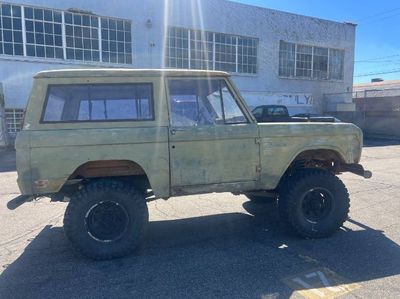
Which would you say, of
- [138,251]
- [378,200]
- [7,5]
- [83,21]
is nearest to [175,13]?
[83,21]

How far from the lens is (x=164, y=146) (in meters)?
4.23

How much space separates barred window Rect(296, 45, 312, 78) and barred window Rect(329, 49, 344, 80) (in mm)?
2021

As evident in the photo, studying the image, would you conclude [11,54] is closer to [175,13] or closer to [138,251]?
[175,13]

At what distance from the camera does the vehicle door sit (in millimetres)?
4312

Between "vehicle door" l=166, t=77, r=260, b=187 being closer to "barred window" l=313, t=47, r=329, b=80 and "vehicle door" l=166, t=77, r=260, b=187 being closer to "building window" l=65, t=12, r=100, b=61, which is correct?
"building window" l=65, t=12, r=100, b=61

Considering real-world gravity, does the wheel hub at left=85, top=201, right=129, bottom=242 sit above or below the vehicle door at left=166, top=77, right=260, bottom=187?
below

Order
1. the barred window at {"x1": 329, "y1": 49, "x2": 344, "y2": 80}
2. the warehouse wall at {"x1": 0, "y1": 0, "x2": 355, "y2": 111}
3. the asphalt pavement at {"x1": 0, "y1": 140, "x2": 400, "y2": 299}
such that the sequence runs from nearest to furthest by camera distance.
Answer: the asphalt pavement at {"x1": 0, "y1": 140, "x2": 400, "y2": 299} < the warehouse wall at {"x1": 0, "y1": 0, "x2": 355, "y2": 111} < the barred window at {"x1": 329, "y1": 49, "x2": 344, "y2": 80}

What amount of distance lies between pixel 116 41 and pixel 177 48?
3.24m

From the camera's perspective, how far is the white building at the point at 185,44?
1545 cm

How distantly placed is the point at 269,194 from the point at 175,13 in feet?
51.3

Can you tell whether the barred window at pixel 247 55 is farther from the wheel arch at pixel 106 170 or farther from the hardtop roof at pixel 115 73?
the wheel arch at pixel 106 170

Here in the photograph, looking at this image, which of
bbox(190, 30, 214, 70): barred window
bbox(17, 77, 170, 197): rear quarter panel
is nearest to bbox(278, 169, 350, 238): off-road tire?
bbox(17, 77, 170, 197): rear quarter panel

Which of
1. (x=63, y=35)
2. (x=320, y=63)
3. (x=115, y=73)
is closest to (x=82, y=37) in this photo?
(x=63, y=35)

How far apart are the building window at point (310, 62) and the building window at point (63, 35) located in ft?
34.6
